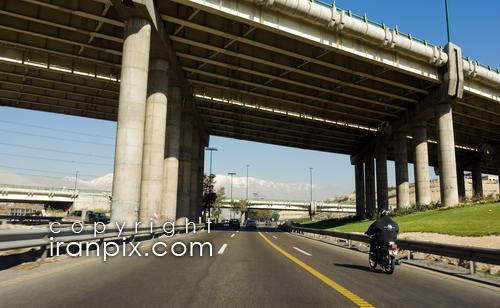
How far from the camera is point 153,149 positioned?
29828 mm

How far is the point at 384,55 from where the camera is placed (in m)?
33.3

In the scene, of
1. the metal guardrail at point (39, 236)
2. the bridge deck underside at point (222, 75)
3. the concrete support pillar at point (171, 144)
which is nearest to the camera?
the metal guardrail at point (39, 236)

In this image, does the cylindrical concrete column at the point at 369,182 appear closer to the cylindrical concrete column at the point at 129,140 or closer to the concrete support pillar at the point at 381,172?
the concrete support pillar at the point at 381,172

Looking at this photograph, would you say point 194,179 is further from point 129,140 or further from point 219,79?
point 129,140

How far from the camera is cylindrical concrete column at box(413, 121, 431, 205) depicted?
45.8 metres

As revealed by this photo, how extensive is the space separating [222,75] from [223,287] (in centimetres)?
3049

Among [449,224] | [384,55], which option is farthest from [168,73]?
[449,224]

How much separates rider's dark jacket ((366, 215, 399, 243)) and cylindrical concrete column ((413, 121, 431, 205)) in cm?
3746

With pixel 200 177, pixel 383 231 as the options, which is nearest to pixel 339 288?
pixel 383 231

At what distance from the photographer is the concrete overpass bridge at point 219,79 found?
25.3m

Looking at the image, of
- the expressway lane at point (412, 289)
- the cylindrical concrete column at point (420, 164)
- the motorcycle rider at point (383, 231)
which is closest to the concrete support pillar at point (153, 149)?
the expressway lane at point (412, 289)

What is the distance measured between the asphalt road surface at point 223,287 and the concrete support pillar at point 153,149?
1880 cm

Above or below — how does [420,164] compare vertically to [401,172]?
above

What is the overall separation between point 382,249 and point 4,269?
29.4ft
